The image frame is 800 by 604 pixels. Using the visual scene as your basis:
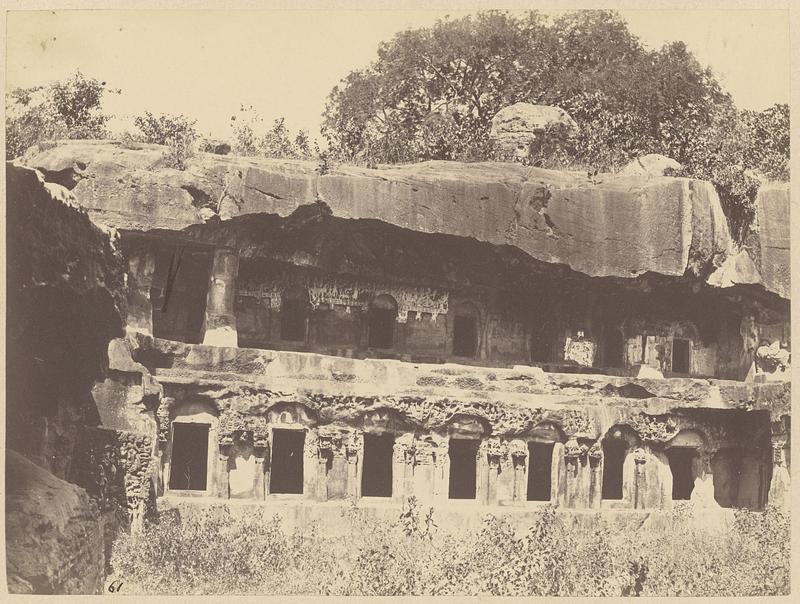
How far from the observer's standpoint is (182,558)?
727 inches

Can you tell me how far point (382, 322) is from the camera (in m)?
24.8

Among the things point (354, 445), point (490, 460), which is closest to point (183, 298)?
point (354, 445)

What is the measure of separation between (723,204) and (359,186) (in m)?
6.97

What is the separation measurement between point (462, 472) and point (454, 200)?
19.0 ft

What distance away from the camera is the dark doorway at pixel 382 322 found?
966 inches

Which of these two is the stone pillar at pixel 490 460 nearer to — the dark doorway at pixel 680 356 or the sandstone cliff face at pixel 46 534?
the dark doorway at pixel 680 356

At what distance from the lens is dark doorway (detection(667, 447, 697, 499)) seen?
24938 mm

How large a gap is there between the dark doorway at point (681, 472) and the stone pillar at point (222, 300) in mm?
8488

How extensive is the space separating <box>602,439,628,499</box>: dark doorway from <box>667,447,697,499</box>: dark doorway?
984 mm

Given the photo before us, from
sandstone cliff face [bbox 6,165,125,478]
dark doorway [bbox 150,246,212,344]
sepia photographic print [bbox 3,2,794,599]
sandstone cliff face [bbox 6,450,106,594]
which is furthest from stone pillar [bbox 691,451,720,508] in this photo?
sandstone cliff face [bbox 6,450,106,594]

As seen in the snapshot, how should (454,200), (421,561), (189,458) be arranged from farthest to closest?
(454,200), (189,458), (421,561)

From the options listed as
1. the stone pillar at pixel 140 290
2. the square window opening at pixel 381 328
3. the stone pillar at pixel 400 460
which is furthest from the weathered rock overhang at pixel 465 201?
the stone pillar at pixel 400 460

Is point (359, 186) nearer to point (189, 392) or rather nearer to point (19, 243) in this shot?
point (189, 392)

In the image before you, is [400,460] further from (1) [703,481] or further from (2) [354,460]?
(1) [703,481]
